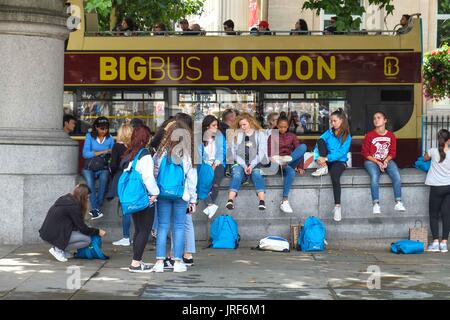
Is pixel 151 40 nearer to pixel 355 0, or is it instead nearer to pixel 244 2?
pixel 355 0

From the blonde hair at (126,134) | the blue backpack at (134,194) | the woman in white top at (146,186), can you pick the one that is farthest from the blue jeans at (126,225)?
the blue backpack at (134,194)

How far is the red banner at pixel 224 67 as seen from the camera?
65.9 ft

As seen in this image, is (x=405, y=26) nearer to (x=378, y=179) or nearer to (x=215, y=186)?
(x=378, y=179)

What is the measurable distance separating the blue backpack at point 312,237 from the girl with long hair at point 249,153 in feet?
2.20

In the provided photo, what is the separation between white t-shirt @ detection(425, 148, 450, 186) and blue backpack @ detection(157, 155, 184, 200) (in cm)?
428

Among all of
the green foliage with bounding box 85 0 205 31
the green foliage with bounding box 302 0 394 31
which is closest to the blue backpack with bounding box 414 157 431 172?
the green foliage with bounding box 302 0 394 31

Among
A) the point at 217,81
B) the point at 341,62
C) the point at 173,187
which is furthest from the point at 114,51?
the point at 173,187

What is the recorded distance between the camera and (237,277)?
34.4 ft

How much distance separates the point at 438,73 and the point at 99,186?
45.1ft

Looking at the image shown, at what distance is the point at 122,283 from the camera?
9.96m

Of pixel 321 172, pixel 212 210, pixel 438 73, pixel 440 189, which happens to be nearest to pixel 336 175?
pixel 321 172

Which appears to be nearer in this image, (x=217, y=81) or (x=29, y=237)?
(x=29, y=237)

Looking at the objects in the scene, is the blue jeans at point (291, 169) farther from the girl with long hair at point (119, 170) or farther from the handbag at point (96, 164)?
the handbag at point (96, 164)
